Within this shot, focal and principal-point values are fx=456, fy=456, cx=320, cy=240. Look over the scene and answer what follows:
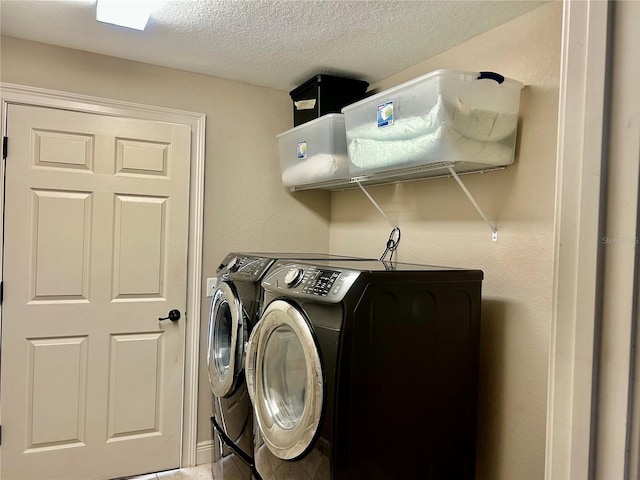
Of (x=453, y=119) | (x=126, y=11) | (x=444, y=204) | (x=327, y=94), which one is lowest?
(x=444, y=204)

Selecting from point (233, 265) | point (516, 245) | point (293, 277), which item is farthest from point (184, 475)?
point (516, 245)

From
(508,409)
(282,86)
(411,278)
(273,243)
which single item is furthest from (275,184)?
(508,409)

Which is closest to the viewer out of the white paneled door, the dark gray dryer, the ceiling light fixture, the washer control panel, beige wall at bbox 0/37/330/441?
the dark gray dryer

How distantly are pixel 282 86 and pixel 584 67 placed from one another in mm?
2639

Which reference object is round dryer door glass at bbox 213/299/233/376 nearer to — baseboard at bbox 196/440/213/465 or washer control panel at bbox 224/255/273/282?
washer control panel at bbox 224/255/273/282

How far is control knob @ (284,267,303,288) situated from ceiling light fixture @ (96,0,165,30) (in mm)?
1241

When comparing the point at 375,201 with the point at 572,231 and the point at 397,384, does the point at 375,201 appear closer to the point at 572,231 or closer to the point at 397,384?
the point at 397,384

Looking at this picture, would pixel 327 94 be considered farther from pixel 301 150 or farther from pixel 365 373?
pixel 365 373

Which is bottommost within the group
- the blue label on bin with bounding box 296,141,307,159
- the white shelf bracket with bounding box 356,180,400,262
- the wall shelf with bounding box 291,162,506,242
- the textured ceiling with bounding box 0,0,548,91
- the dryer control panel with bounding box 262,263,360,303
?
the dryer control panel with bounding box 262,263,360,303

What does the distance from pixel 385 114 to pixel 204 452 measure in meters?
2.26

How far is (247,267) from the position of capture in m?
2.25

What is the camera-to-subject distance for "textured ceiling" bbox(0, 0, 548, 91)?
188cm

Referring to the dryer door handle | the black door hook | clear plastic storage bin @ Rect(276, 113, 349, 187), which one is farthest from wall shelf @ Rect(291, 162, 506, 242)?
the black door hook

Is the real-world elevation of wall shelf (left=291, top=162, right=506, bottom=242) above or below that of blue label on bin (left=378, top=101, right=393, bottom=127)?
below
